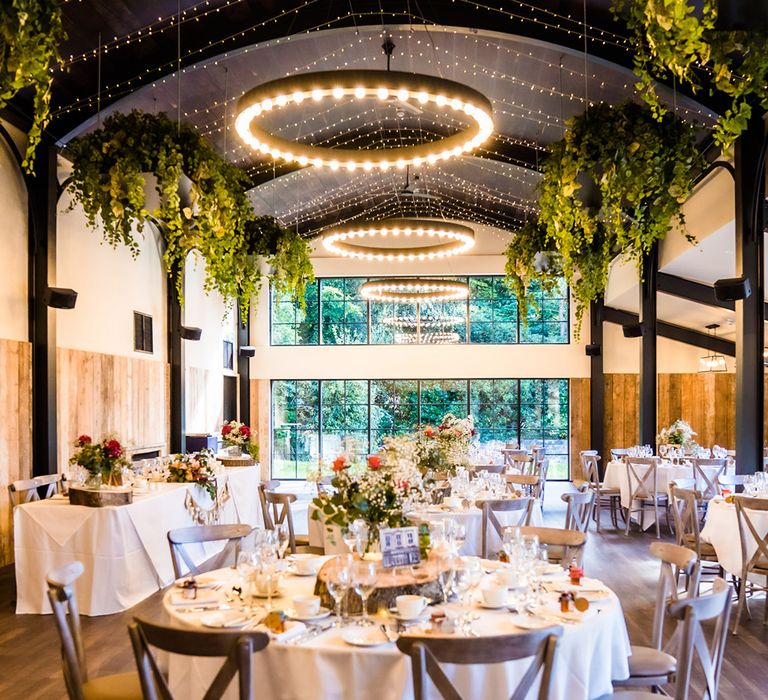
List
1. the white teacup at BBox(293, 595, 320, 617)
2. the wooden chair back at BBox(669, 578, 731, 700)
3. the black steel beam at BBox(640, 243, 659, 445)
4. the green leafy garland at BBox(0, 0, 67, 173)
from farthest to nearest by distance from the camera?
1. the black steel beam at BBox(640, 243, 659, 445)
2. the green leafy garland at BBox(0, 0, 67, 173)
3. the white teacup at BBox(293, 595, 320, 617)
4. the wooden chair back at BBox(669, 578, 731, 700)

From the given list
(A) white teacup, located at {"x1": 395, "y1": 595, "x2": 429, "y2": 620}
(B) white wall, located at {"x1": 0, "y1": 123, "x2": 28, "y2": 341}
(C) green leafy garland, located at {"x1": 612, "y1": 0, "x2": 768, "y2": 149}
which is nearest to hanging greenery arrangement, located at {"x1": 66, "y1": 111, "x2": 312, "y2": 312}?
(B) white wall, located at {"x1": 0, "y1": 123, "x2": 28, "y2": 341}

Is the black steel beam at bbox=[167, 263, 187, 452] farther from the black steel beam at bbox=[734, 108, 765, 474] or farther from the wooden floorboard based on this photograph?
the black steel beam at bbox=[734, 108, 765, 474]

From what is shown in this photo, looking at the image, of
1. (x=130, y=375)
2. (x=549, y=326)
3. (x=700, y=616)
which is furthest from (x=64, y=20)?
(x=549, y=326)

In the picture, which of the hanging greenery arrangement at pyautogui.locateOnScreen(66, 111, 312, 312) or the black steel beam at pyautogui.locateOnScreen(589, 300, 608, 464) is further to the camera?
the black steel beam at pyautogui.locateOnScreen(589, 300, 608, 464)

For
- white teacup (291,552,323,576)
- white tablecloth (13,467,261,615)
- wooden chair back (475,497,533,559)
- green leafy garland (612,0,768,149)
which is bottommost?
white tablecloth (13,467,261,615)

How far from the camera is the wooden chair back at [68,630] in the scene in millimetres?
3328

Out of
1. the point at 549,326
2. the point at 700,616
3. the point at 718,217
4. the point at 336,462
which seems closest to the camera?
the point at 700,616

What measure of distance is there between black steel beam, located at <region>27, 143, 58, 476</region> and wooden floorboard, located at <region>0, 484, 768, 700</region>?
1.30 meters

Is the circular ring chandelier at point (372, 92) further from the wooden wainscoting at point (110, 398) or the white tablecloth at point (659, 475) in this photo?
the white tablecloth at point (659, 475)

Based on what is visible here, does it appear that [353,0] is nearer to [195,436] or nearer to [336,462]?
[336,462]

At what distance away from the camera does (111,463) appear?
23.1 ft

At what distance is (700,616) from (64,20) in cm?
713

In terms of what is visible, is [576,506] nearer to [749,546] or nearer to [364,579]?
[749,546]

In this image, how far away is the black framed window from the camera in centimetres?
1730
